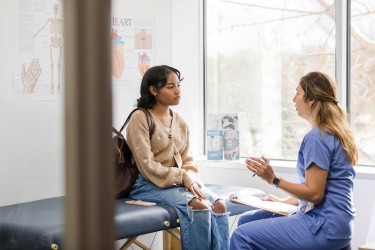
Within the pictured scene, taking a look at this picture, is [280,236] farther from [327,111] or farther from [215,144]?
[215,144]

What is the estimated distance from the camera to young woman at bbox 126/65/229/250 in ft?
10.9

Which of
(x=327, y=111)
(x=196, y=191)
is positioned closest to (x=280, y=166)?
(x=196, y=191)

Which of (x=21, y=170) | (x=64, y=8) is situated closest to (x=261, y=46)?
(x=21, y=170)

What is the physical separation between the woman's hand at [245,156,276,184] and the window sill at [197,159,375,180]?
102cm

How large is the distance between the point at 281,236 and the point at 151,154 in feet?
2.92

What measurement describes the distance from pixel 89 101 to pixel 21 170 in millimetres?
2486

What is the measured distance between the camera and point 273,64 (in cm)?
451

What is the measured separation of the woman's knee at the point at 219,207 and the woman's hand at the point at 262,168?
1.77 feet

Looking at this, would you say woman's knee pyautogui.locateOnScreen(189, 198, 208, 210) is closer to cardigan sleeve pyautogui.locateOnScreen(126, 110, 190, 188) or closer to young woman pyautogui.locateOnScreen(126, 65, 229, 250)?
young woman pyautogui.locateOnScreen(126, 65, 229, 250)

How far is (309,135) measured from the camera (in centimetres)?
285

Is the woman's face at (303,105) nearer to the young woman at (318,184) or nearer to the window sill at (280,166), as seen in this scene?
the young woman at (318,184)

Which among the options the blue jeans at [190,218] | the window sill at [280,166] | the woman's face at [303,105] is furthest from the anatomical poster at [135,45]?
the woman's face at [303,105]

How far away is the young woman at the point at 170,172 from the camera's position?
10.9 feet

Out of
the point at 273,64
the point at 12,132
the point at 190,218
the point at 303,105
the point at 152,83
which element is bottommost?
the point at 190,218
